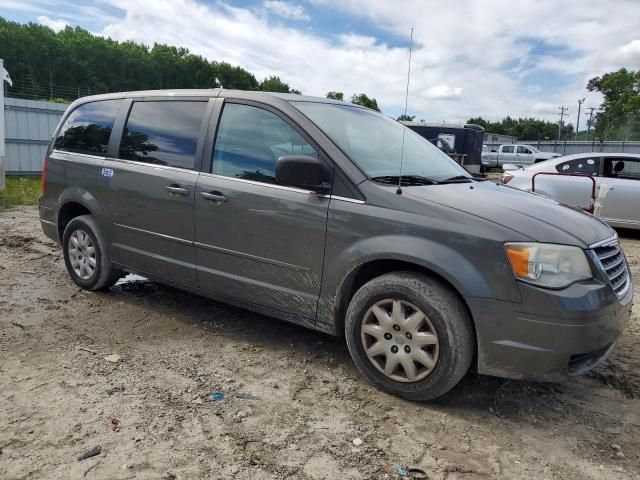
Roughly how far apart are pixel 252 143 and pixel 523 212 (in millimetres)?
1858

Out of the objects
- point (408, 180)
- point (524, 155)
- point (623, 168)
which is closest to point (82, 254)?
point (408, 180)

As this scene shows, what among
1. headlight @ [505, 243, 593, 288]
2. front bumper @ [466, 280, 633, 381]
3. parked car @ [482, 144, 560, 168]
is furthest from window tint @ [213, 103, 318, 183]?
parked car @ [482, 144, 560, 168]

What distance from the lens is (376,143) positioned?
3.72 m

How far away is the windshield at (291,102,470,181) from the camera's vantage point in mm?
3428

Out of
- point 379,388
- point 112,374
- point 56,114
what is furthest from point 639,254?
point 56,114

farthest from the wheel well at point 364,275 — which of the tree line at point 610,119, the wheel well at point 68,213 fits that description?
the tree line at point 610,119

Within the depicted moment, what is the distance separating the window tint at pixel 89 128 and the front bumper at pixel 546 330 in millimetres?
3482

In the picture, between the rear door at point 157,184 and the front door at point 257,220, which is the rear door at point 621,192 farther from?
the rear door at point 157,184

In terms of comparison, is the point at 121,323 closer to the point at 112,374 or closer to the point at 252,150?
the point at 112,374

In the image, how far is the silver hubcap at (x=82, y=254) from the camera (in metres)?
4.73

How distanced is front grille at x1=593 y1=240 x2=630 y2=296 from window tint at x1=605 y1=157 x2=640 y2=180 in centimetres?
656

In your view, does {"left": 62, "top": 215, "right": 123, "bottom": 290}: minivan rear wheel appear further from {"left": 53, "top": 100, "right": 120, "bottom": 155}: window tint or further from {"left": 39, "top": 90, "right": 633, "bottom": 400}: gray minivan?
{"left": 53, "top": 100, "right": 120, "bottom": 155}: window tint

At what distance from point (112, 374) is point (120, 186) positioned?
5.50 feet

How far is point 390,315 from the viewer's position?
302 centimetres
